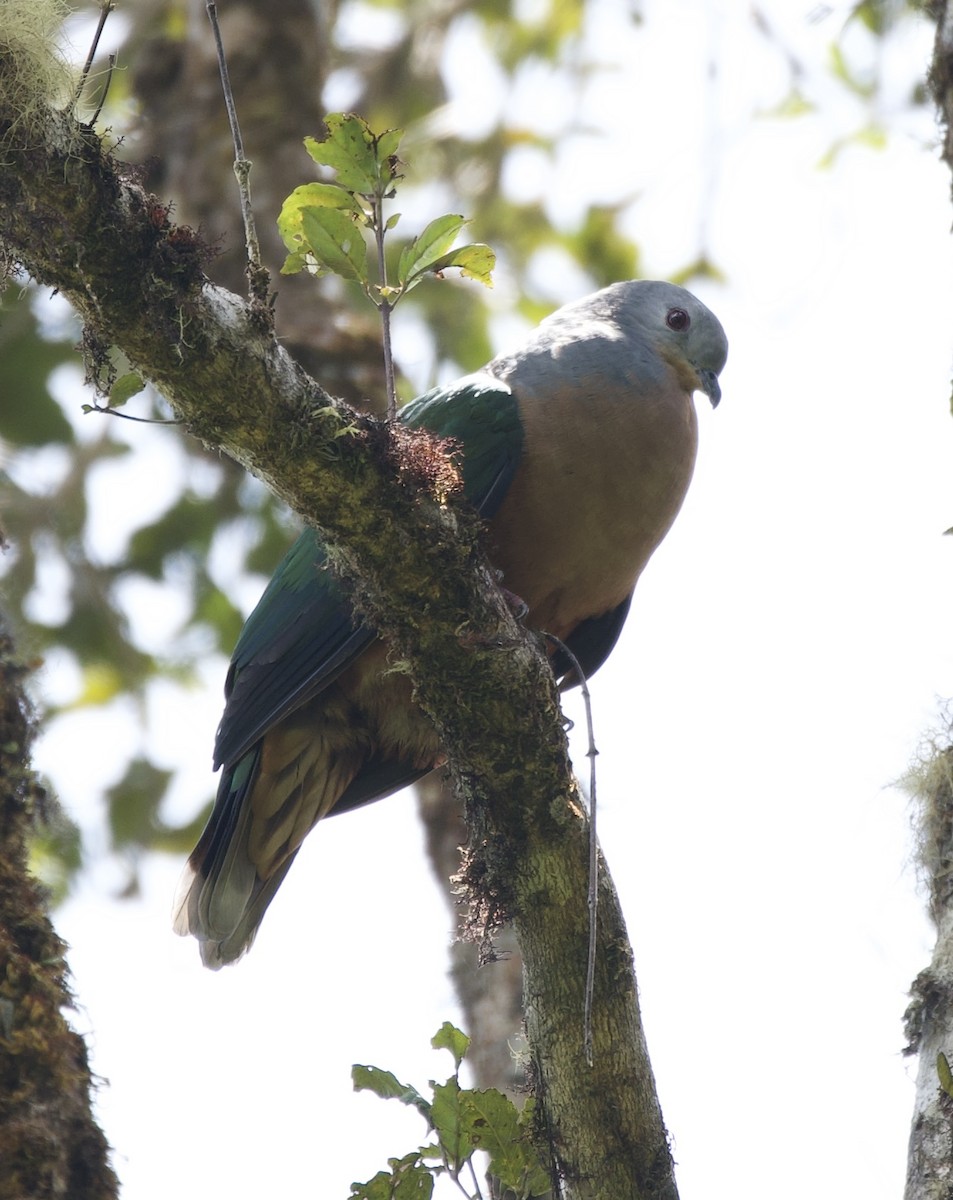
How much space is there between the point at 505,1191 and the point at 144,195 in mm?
1972

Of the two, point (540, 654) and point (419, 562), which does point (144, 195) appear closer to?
point (419, 562)

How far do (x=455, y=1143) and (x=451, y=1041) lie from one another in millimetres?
199

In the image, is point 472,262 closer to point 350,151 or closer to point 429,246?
point 429,246

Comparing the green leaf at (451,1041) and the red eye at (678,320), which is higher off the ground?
the red eye at (678,320)

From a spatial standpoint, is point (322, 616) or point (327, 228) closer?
point (327, 228)

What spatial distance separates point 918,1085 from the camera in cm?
252

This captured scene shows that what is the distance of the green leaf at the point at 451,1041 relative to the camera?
268cm

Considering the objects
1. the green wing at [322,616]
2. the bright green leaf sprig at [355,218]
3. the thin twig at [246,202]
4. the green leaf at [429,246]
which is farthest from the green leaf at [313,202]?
the green wing at [322,616]

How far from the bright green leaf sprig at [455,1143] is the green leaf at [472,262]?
4.90 ft

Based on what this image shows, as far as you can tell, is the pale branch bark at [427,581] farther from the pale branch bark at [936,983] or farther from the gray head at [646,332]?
the gray head at [646,332]

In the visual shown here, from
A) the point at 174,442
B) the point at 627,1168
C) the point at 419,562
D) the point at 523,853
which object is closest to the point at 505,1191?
the point at 627,1168

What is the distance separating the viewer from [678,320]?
171 inches

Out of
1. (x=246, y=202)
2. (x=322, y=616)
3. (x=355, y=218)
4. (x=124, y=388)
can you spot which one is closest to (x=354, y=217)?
(x=355, y=218)

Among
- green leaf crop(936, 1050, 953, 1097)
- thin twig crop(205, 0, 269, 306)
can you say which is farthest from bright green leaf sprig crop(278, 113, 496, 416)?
green leaf crop(936, 1050, 953, 1097)
